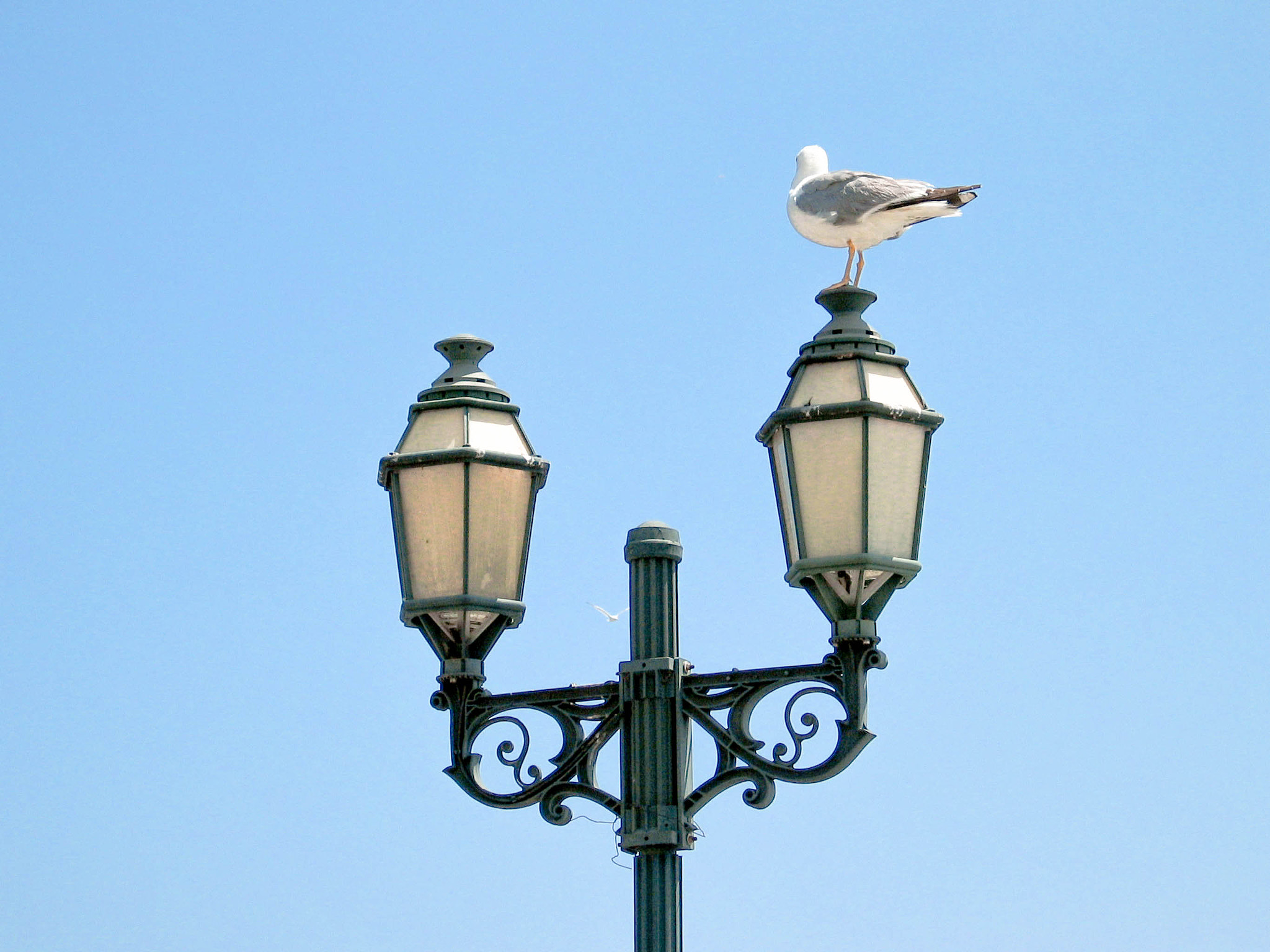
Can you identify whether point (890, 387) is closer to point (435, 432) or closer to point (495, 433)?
point (495, 433)

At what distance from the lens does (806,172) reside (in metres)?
7.57

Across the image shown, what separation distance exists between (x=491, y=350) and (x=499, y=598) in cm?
96

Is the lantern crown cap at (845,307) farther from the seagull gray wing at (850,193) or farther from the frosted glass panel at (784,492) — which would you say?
the seagull gray wing at (850,193)

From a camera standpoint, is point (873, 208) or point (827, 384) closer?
point (827, 384)

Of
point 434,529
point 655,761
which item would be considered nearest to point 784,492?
point 655,761

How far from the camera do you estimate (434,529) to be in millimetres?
5289

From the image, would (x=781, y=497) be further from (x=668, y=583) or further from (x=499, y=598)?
(x=499, y=598)

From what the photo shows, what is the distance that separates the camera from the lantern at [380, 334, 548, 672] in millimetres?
5250

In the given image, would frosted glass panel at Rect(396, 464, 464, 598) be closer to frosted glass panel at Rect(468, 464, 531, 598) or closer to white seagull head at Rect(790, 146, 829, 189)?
frosted glass panel at Rect(468, 464, 531, 598)

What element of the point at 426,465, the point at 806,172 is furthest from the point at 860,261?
the point at 426,465

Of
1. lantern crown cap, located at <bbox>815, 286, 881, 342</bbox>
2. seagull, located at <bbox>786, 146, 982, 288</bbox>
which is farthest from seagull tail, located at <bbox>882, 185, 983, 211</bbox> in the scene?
lantern crown cap, located at <bbox>815, 286, 881, 342</bbox>

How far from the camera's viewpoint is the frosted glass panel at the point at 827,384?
5.02 meters

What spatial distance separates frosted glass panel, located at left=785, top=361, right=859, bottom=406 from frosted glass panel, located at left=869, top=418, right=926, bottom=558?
0.44 feet

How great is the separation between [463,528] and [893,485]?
4.33 feet
